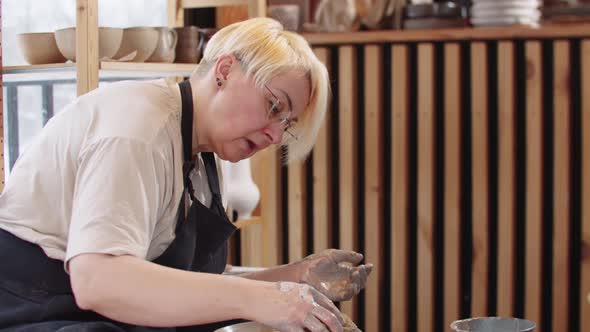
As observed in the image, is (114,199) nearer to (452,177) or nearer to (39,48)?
(39,48)

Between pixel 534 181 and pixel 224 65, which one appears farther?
pixel 534 181

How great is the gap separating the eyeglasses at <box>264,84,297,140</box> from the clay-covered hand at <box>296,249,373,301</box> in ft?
1.52

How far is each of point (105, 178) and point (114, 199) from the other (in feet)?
0.16

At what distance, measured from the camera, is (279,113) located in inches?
78.6

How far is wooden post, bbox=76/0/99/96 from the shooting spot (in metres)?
2.60

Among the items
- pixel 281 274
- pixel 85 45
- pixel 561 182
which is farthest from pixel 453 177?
pixel 85 45

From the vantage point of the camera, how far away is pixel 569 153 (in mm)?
3549

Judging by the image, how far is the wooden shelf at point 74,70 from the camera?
A: 272 centimetres

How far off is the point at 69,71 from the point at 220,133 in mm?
985

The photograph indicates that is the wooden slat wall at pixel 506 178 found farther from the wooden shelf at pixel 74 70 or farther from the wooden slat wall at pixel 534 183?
the wooden shelf at pixel 74 70

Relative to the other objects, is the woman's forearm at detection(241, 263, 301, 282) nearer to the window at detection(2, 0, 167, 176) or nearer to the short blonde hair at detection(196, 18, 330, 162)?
the short blonde hair at detection(196, 18, 330, 162)

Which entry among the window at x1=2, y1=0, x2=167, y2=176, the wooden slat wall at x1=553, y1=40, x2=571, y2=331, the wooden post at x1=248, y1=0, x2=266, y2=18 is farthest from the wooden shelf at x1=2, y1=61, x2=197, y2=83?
the wooden slat wall at x1=553, y1=40, x2=571, y2=331

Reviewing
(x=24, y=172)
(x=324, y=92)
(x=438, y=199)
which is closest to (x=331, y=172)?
(x=438, y=199)

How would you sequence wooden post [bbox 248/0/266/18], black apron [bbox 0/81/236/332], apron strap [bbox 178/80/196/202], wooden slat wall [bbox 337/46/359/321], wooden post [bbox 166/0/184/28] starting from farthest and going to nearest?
wooden slat wall [bbox 337/46/359/321]
wooden post [bbox 166/0/184/28]
wooden post [bbox 248/0/266/18]
apron strap [bbox 178/80/196/202]
black apron [bbox 0/81/236/332]
